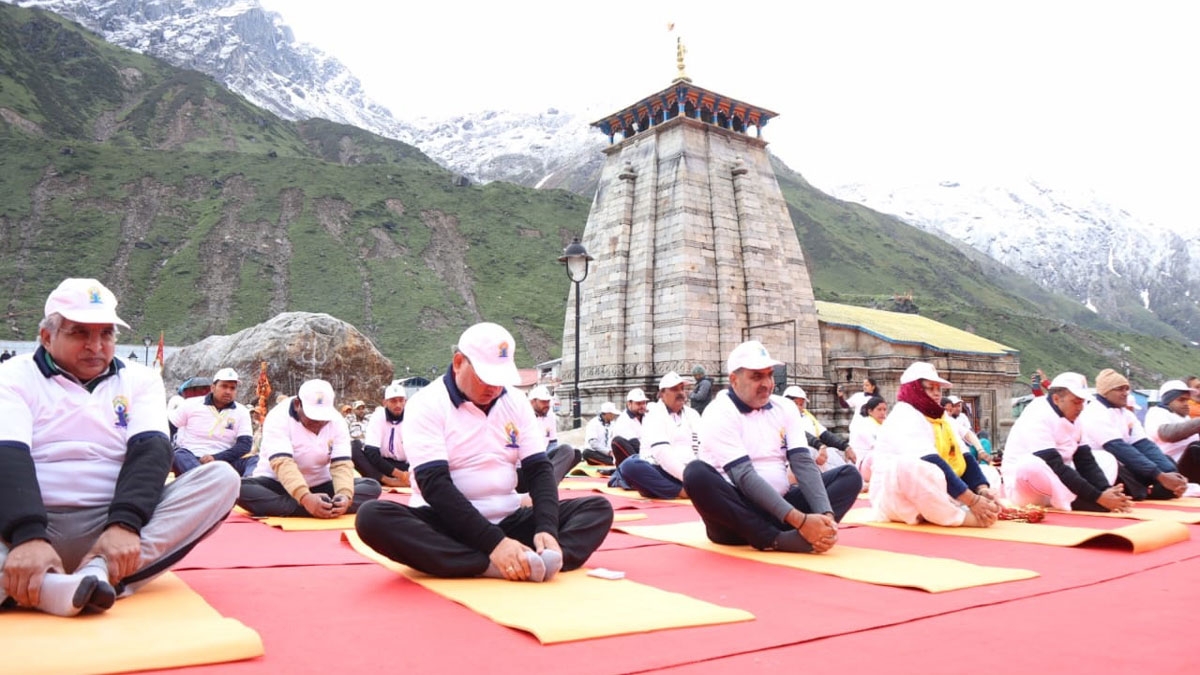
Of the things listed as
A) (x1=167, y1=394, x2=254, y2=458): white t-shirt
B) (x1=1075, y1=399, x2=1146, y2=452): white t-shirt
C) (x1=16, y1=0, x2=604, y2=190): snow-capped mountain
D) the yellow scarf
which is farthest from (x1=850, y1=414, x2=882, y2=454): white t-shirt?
(x1=16, y1=0, x2=604, y2=190): snow-capped mountain

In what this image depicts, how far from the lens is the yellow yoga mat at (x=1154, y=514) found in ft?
20.9

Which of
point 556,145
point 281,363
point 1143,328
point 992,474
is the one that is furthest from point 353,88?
point 992,474

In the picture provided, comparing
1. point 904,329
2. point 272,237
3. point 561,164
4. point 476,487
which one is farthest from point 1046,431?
point 561,164

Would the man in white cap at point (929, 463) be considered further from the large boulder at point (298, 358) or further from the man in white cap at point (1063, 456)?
the large boulder at point (298, 358)

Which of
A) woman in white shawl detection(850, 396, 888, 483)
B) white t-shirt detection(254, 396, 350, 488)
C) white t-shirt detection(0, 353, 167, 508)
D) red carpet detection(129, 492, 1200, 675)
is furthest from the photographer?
woman in white shawl detection(850, 396, 888, 483)

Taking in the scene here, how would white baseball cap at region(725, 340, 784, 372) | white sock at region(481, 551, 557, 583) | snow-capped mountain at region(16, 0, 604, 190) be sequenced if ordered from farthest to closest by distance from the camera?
snow-capped mountain at region(16, 0, 604, 190) < white baseball cap at region(725, 340, 784, 372) < white sock at region(481, 551, 557, 583)

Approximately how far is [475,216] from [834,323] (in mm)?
48823

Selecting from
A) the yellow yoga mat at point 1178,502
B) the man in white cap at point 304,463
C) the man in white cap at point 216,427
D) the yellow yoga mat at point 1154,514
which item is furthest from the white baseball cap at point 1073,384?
the man in white cap at point 216,427

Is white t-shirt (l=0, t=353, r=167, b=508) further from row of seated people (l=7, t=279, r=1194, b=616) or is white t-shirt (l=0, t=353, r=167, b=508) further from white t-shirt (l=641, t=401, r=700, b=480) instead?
white t-shirt (l=641, t=401, r=700, b=480)

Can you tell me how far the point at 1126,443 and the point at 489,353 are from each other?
641 centimetres

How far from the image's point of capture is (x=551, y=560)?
3.87 metres

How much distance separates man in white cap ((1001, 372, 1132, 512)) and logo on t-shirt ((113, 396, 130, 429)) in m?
6.37

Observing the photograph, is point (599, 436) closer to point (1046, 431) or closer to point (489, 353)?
point (1046, 431)

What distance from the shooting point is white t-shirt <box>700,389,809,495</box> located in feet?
16.5
